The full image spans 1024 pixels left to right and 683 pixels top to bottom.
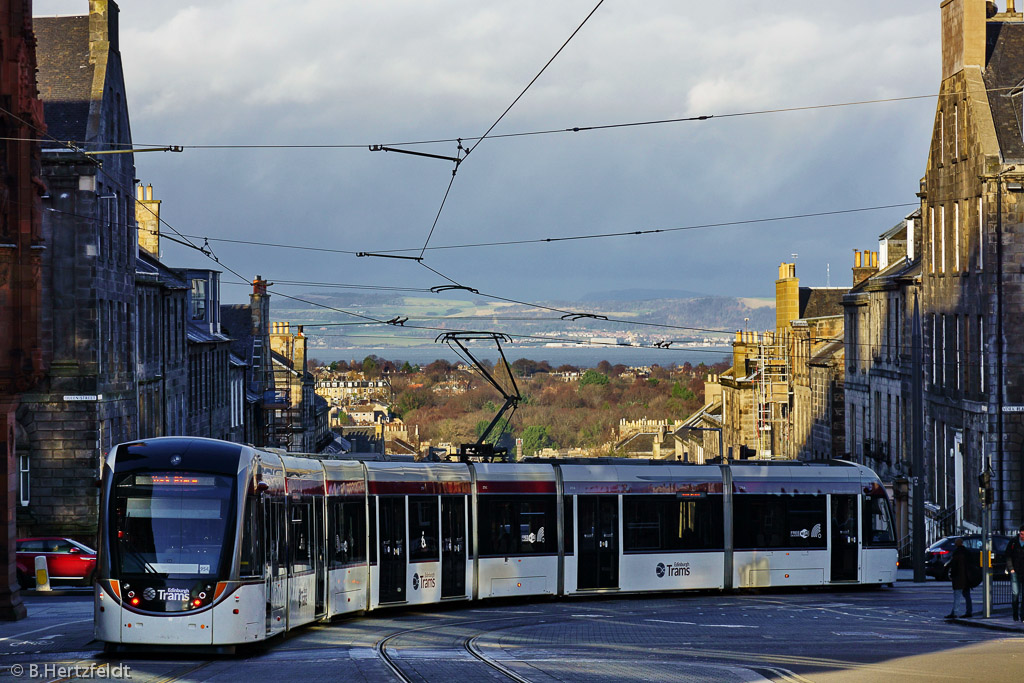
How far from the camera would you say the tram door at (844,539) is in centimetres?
3281

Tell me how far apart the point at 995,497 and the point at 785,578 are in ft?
45.3

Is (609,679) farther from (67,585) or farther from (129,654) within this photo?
(67,585)

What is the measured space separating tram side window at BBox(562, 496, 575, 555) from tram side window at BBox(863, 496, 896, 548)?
7.38 metres

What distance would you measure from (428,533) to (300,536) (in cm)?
566

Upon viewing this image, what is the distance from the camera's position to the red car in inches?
1468

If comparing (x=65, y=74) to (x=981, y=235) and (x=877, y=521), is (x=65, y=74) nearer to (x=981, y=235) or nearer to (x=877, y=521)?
(x=877, y=521)

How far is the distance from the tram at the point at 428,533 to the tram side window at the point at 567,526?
0.04 meters

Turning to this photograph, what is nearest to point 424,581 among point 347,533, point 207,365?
point 347,533

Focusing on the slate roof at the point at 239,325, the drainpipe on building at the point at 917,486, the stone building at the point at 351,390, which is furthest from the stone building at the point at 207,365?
the stone building at the point at 351,390

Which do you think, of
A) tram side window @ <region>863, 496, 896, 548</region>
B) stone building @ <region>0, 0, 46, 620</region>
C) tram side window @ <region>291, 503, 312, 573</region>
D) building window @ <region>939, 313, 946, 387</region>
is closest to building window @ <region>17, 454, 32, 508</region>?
stone building @ <region>0, 0, 46, 620</region>

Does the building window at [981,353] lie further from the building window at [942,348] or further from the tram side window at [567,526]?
the tram side window at [567,526]

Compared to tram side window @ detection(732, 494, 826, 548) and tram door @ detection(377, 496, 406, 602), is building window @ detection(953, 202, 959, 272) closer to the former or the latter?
tram side window @ detection(732, 494, 826, 548)

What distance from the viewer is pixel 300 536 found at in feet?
76.2

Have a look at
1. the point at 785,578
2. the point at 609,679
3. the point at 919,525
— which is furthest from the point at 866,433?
the point at 609,679
